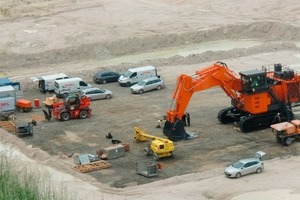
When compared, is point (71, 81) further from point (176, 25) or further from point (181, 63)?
point (176, 25)

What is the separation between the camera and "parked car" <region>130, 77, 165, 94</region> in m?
46.3

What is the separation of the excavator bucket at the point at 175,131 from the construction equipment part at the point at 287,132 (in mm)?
4638

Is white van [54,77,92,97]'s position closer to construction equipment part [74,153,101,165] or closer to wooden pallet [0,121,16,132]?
wooden pallet [0,121,16,132]

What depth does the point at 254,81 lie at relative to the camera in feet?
122

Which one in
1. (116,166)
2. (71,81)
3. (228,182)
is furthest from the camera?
(71,81)

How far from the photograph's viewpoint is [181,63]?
54500mm

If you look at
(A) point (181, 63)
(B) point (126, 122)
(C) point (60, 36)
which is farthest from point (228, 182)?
(C) point (60, 36)

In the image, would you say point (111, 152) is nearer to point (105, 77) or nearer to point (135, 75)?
point (135, 75)

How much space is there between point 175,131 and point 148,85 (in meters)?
10.6

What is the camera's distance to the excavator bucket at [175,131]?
1427 inches

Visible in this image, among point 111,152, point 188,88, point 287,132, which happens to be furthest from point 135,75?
point 287,132

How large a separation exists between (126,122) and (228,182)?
11.2 metres

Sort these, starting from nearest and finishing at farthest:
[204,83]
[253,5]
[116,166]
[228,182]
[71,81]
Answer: [228,182] → [116,166] → [204,83] → [71,81] → [253,5]

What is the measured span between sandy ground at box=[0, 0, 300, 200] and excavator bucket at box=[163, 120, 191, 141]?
56 cm
